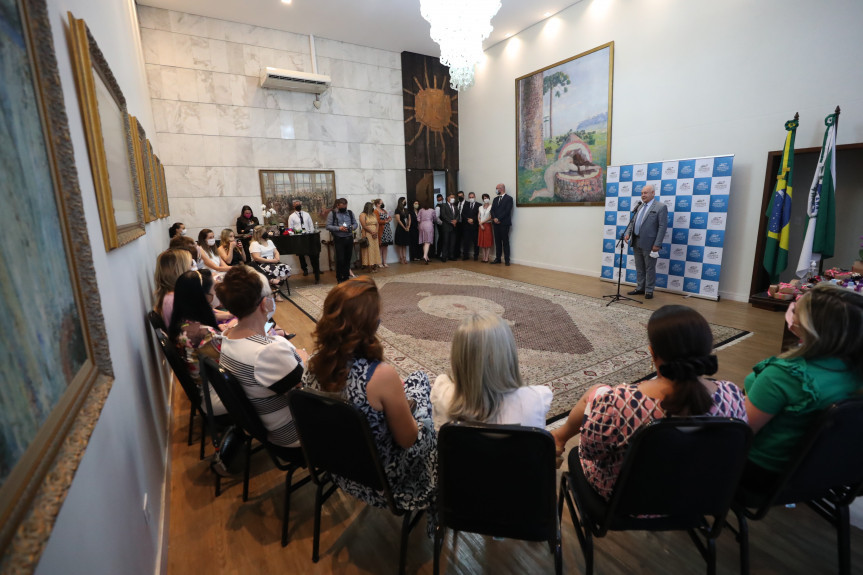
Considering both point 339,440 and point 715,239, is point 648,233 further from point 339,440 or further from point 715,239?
point 339,440

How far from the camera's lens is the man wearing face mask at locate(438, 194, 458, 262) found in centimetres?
917

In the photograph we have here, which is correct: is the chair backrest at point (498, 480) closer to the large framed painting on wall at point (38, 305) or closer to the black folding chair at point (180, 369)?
the large framed painting on wall at point (38, 305)

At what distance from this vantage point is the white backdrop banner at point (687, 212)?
17.0ft

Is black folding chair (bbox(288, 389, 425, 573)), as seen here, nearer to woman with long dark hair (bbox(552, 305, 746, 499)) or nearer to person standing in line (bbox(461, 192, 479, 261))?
woman with long dark hair (bbox(552, 305, 746, 499))

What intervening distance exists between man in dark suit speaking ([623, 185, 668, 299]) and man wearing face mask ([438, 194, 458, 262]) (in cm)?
436

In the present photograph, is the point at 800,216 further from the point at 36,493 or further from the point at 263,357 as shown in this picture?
the point at 36,493

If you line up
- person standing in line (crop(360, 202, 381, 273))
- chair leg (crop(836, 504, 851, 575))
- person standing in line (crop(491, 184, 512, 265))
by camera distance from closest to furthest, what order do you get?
chair leg (crop(836, 504, 851, 575)) → person standing in line (crop(360, 202, 381, 273)) → person standing in line (crop(491, 184, 512, 265))

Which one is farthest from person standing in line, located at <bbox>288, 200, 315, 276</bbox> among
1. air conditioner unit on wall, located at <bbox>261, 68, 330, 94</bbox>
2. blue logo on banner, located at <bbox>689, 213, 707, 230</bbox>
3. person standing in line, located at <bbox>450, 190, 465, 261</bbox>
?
blue logo on banner, located at <bbox>689, 213, 707, 230</bbox>

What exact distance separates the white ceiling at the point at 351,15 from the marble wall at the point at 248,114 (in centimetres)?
26

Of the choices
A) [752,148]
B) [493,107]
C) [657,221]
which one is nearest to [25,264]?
[657,221]

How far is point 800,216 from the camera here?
200 inches

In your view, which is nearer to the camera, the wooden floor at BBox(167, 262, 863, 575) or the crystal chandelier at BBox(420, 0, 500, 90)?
the wooden floor at BBox(167, 262, 863, 575)

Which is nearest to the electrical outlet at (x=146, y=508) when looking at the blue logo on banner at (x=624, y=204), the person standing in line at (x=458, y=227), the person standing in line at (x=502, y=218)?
the blue logo on banner at (x=624, y=204)

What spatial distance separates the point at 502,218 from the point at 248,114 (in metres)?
5.27
